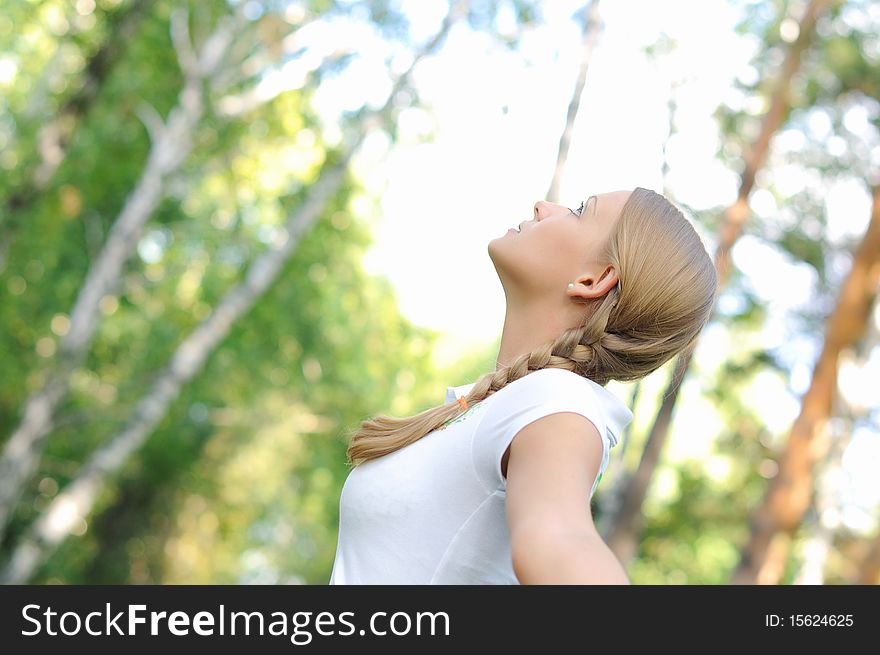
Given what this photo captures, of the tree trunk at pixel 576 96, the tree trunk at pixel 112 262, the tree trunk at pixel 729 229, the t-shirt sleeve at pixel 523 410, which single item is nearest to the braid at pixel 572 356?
the t-shirt sleeve at pixel 523 410

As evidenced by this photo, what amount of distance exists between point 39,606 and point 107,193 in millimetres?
14486

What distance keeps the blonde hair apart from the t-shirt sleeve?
0.74ft

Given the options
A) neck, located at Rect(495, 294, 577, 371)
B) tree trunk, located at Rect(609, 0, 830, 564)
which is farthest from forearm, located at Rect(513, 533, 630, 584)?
tree trunk, located at Rect(609, 0, 830, 564)

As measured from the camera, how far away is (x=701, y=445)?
2434 centimetres

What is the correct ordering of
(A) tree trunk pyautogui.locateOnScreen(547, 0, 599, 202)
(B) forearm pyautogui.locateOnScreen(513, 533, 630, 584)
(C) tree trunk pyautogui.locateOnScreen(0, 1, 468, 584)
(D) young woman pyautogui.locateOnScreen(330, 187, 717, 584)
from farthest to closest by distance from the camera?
(C) tree trunk pyautogui.locateOnScreen(0, 1, 468, 584) → (A) tree trunk pyautogui.locateOnScreen(547, 0, 599, 202) → (D) young woman pyautogui.locateOnScreen(330, 187, 717, 584) → (B) forearm pyautogui.locateOnScreen(513, 533, 630, 584)

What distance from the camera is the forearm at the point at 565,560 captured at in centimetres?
127

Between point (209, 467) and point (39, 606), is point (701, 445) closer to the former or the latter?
point (209, 467)

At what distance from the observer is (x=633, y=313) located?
6.01ft

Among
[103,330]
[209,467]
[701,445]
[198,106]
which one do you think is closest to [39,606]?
[198,106]

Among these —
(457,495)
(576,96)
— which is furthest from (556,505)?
(576,96)

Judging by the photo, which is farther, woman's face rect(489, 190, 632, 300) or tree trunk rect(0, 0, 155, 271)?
tree trunk rect(0, 0, 155, 271)

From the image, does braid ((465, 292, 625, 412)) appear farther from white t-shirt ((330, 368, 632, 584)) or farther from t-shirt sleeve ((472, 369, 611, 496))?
t-shirt sleeve ((472, 369, 611, 496))

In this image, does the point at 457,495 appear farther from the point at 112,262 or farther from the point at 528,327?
the point at 112,262

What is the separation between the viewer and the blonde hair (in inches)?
71.2
